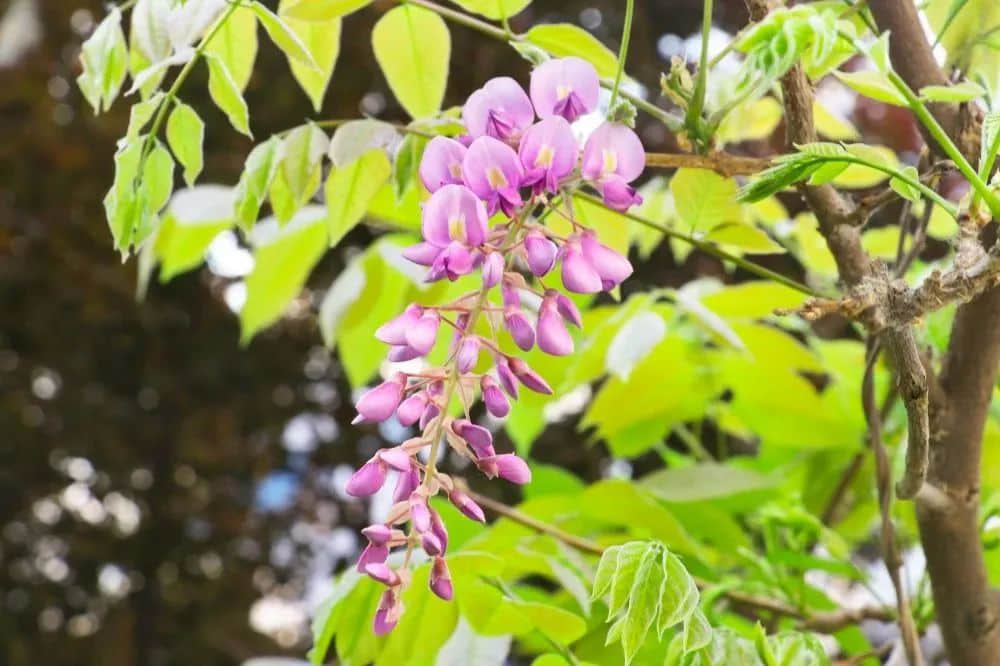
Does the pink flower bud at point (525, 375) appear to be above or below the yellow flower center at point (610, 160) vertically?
below

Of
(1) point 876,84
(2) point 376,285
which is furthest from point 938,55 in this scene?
(2) point 376,285

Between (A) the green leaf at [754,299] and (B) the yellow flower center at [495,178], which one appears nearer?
(B) the yellow flower center at [495,178]

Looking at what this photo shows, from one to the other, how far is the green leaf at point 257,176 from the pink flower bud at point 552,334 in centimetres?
14

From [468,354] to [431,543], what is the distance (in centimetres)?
5

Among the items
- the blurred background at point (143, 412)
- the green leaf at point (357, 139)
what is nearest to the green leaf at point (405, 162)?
the green leaf at point (357, 139)

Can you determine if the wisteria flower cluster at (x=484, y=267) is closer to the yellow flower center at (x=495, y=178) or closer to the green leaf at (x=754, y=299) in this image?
the yellow flower center at (x=495, y=178)

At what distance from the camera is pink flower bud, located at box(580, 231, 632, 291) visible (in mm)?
281

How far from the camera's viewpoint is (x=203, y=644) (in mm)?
1490

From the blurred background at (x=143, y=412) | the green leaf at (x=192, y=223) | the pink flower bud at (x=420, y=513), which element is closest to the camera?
the pink flower bud at (x=420, y=513)

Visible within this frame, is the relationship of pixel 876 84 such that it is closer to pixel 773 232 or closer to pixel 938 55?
pixel 938 55

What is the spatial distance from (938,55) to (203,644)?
1.38 meters

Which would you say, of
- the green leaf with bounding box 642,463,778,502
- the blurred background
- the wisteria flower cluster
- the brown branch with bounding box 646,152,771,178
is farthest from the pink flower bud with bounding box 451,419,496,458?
the blurred background

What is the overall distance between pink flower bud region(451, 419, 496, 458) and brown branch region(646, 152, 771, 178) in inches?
4.3

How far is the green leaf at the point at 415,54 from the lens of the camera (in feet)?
1.34
